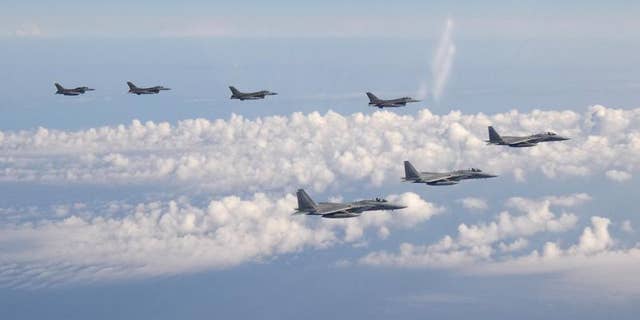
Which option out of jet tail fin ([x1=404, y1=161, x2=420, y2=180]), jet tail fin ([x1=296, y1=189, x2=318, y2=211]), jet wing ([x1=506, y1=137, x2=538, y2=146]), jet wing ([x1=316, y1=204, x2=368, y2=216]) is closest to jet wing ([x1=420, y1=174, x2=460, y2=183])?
jet tail fin ([x1=404, y1=161, x2=420, y2=180])

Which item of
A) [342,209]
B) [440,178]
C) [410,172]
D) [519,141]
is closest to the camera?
[342,209]

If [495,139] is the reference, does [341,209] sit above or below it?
below

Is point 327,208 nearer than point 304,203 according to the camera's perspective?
No

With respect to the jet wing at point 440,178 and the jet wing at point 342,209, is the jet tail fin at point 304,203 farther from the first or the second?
the jet wing at point 440,178

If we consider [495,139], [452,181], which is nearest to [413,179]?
[452,181]

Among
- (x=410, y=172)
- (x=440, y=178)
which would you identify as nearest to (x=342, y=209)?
(x=410, y=172)

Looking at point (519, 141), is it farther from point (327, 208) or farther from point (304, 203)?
point (304, 203)

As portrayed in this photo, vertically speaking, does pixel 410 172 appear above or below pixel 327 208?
above

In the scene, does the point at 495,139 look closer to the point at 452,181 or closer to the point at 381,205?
the point at 452,181

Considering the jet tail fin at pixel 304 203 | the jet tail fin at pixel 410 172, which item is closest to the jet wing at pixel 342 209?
the jet tail fin at pixel 304 203

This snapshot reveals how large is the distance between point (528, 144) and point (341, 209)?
57.6m

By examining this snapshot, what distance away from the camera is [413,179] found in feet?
624

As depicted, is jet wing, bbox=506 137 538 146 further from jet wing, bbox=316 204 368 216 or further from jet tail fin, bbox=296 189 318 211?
jet tail fin, bbox=296 189 318 211

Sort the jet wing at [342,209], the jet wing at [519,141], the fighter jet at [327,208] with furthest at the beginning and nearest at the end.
Result: the jet wing at [519,141] < the jet wing at [342,209] < the fighter jet at [327,208]
